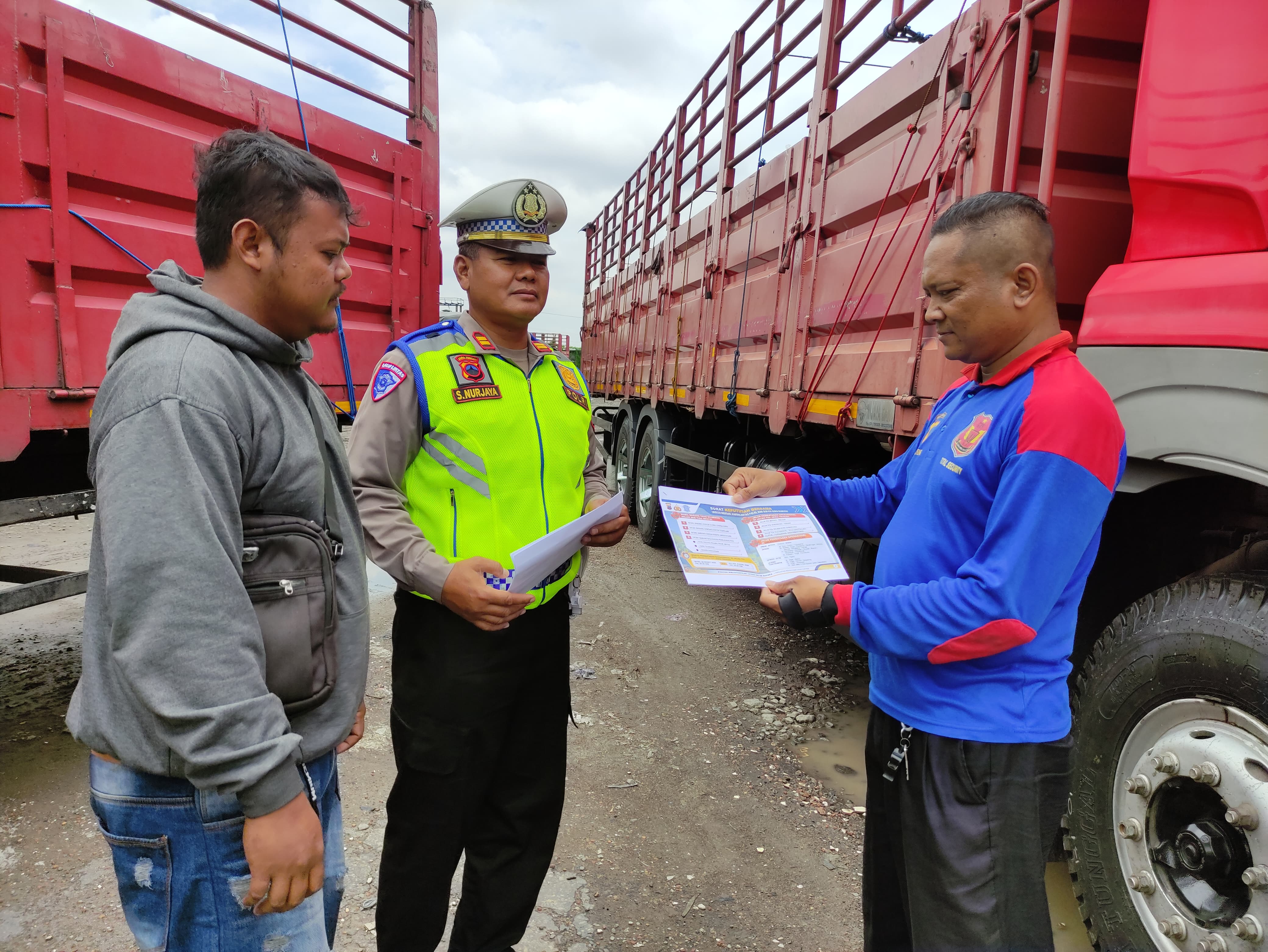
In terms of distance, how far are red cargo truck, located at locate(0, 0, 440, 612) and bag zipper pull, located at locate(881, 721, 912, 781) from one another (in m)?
2.50

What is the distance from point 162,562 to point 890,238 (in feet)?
8.23

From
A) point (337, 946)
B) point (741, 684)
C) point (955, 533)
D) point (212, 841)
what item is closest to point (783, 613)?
point (955, 533)

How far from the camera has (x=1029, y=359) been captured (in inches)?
49.1

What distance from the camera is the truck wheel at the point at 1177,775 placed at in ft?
4.64

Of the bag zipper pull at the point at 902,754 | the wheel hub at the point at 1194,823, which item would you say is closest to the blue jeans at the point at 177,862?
the bag zipper pull at the point at 902,754

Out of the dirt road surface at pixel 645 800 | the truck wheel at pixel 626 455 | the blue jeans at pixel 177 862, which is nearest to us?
the blue jeans at pixel 177 862

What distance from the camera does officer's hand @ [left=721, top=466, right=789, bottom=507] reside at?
1730 mm

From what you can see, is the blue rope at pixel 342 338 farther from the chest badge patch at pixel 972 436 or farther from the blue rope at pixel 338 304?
the chest badge patch at pixel 972 436

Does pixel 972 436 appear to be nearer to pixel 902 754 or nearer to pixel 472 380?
pixel 902 754

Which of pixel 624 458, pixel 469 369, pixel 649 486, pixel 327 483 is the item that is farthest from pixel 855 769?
pixel 624 458

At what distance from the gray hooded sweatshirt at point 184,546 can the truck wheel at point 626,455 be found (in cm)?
555

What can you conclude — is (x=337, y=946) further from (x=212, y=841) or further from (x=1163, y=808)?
(x=1163, y=808)

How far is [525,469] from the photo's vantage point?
5.38 feet

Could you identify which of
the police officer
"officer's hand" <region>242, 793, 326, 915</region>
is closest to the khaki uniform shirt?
the police officer
